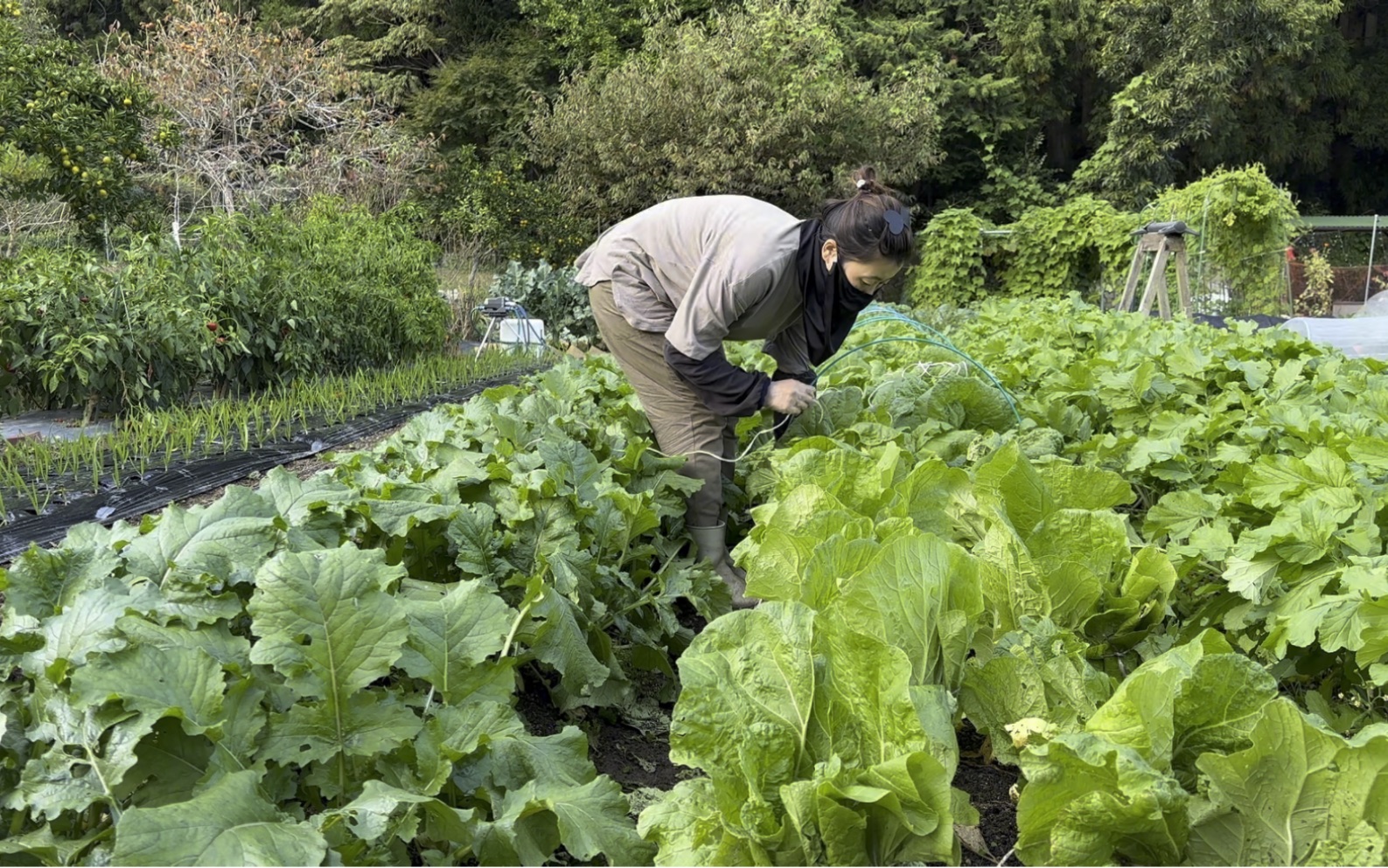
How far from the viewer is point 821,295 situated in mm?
3373

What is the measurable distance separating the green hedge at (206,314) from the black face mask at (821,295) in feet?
14.3

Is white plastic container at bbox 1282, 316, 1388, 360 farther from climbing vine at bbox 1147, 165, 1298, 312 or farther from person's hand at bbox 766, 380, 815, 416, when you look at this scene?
person's hand at bbox 766, 380, 815, 416

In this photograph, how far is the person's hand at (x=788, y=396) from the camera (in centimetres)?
326

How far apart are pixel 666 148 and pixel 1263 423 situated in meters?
17.3

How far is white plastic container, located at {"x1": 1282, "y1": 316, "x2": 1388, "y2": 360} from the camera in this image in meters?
7.61

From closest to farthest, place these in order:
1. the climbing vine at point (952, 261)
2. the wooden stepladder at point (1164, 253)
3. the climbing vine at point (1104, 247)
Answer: the wooden stepladder at point (1164, 253) → the climbing vine at point (1104, 247) → the climbing vine at point (952, 261)

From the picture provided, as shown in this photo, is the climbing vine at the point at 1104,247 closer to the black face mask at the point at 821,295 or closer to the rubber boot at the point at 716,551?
the black face mask at the point at 821,295

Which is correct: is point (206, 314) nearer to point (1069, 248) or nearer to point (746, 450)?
point (746, 450)

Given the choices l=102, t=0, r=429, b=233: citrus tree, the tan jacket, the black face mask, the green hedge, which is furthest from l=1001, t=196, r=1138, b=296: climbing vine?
the tan jacket

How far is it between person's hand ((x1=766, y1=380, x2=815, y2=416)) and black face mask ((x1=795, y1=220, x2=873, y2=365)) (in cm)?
29

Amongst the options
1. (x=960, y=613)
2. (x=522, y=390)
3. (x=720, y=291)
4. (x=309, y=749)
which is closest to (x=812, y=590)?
(x=960, y=613)

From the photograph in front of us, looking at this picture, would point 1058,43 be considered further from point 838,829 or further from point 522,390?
point 838,829

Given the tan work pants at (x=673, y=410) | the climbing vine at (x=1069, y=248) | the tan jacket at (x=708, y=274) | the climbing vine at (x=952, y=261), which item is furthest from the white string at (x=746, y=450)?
the climbing vine at (x=952, y=261)

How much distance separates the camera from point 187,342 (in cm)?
630
